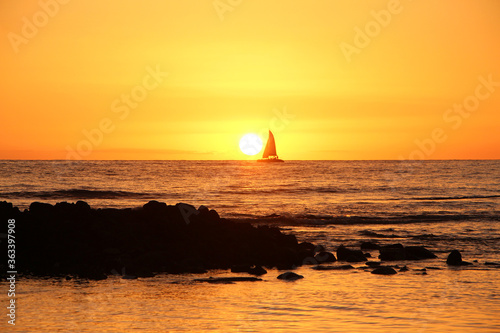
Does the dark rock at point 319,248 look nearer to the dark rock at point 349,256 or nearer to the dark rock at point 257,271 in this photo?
the dark rock at point 349,256

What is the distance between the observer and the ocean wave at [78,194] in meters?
65.1

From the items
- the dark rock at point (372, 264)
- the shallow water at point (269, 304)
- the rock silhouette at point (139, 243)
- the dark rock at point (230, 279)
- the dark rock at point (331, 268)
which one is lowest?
the shallow water at point (269, 304)

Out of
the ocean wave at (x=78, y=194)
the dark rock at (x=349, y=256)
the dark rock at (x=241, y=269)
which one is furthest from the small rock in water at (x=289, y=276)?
the ocean wave at (x=78, y=194)

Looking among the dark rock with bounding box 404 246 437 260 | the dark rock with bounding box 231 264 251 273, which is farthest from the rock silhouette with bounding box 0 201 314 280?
the dark rock with bounding box 404 246 437 260

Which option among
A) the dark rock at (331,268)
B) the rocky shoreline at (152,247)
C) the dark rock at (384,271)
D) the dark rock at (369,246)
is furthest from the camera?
the dark rock at (369,246)

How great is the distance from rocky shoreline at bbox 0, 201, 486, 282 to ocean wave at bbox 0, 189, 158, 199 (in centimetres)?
3687

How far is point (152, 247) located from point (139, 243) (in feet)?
2.06

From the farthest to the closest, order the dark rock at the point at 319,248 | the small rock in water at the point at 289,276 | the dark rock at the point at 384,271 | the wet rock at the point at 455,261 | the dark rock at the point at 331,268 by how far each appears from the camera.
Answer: the dark rock at the point at 319,248
the wet rock at the point at 455,261
the dark rock at the point at 331,268
the dark rock at the point at 384,271
the small rock in water at the point at 289,276

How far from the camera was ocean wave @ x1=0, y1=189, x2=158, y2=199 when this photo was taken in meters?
65.1

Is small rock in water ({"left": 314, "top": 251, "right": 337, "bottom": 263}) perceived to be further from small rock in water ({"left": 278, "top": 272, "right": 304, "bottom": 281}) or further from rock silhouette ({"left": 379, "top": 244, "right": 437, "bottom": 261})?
small rock in water ({"left": 278, "top": 272, "right": 304, "bottom": 281})

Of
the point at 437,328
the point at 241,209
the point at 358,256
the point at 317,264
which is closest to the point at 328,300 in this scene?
the point at 437,328

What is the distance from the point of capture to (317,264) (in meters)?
26.2

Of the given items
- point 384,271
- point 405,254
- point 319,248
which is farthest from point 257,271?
point 405,254

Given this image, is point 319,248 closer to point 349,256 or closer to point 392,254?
point 349,256
